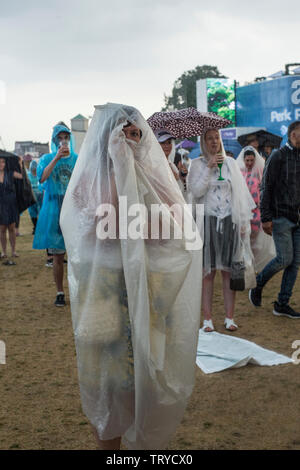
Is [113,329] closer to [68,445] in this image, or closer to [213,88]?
[68,445]

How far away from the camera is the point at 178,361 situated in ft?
8.02

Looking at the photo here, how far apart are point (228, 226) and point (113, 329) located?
8.65 ft

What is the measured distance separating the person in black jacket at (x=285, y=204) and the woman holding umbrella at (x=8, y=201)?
5292 mm

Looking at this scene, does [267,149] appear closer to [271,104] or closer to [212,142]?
[212,142]

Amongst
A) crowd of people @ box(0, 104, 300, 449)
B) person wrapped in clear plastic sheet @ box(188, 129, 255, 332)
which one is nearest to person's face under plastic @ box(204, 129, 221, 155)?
person wrapped in clear plastic sheet @ box(188, 129, 255, 332)

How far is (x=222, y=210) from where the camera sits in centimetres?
478

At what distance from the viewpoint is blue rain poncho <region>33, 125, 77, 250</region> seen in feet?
18.8

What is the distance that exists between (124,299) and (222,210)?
2.57 m

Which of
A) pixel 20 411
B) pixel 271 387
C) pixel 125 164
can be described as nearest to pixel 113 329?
pixel 125 164

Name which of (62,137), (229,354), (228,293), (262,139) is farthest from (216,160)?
(262,139)

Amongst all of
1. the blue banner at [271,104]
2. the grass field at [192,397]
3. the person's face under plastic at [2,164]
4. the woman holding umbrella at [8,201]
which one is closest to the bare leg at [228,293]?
the grass field at [192,397]

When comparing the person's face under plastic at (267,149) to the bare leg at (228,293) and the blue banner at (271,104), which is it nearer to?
the bare leg at (228,293)

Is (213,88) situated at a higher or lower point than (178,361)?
higher

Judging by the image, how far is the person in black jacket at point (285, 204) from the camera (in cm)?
516
